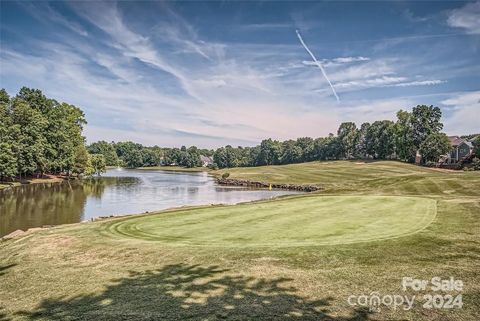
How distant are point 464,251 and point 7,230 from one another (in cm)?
2583

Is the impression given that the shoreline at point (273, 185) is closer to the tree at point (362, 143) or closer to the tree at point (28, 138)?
the tree at point (28, 138)

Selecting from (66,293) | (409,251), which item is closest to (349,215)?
(409,251)

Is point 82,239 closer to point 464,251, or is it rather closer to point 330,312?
point 330,312

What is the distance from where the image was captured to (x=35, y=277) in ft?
32.4

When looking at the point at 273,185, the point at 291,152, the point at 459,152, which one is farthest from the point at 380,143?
the point at 273,185

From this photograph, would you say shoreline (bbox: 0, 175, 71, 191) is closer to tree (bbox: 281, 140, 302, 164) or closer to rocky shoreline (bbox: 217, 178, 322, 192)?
rocky shoreline (bbox: 217, 178, 322, 192)

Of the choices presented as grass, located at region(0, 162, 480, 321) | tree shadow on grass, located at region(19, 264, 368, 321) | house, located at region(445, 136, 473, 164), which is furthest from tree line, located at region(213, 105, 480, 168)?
tree shadow on grass, located at region(19, 264, 368, 321)

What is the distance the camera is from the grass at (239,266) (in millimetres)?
7031

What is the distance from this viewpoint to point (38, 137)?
72.5 m

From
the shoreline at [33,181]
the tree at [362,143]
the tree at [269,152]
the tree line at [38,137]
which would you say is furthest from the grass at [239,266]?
the tree at [269,152]

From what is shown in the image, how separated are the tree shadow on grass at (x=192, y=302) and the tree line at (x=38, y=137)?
63192mm

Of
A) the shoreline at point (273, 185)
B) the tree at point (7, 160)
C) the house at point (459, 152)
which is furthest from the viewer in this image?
the house at point (459, 152)

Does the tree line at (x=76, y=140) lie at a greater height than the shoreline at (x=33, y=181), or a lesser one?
greater

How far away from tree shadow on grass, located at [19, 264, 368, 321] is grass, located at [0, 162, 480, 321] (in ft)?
0.07
